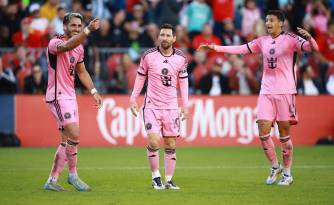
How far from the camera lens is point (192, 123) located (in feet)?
76.7

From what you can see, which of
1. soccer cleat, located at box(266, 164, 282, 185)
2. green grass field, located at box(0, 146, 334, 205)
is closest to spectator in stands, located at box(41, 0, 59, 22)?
green grass field, located at box(0, 146, 334, 205)

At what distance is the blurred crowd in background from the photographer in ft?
77.6

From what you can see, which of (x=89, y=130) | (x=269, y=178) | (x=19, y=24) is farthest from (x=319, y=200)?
(x=19, y=24)

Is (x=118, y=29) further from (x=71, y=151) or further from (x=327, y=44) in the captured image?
(x=71, y=151)

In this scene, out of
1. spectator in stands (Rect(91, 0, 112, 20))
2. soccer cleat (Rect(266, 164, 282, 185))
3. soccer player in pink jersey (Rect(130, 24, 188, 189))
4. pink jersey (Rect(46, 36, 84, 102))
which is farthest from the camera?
spectator in stands (Rect(91, 0, 112, 20))

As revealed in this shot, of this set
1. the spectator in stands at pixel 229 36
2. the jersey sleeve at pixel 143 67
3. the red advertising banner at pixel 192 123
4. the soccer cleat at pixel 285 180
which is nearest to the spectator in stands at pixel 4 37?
the red advertising banner at pixel 192 123

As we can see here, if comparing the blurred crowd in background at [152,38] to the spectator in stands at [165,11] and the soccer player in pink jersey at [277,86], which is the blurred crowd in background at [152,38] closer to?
the spectator in stands at [165,11]

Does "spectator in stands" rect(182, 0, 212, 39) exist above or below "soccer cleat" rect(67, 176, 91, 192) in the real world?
above

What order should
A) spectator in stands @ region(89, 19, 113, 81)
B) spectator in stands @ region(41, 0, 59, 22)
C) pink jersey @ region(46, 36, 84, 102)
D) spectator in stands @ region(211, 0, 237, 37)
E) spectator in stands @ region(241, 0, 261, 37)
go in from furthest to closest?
1. spectator in stands @ region(241, 0, 261, 37)
2. spectator in stands @ region(211, 0, 237, 37)
3. spectator in stands @ region(41, 0, 59, 22)
4. spectator in stands @ region(89, 19, 113, 81)
5. pink jersey @ region(46, 36, 84, 102)

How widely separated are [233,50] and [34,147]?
9134 mm

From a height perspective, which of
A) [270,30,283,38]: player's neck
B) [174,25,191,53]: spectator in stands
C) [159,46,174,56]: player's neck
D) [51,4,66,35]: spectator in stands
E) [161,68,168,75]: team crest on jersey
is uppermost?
[51,4,66,35]: spectator in stands

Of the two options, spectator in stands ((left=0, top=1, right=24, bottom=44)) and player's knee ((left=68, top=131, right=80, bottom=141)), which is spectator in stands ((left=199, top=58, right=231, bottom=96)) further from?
player's knee ((left=68, top=131, right=80, bottom=141))

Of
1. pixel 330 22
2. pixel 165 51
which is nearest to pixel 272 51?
pixel 165 51

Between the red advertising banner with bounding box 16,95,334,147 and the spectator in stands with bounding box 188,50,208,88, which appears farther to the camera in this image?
the spectator in stands with bounding box 188,50,208,88
